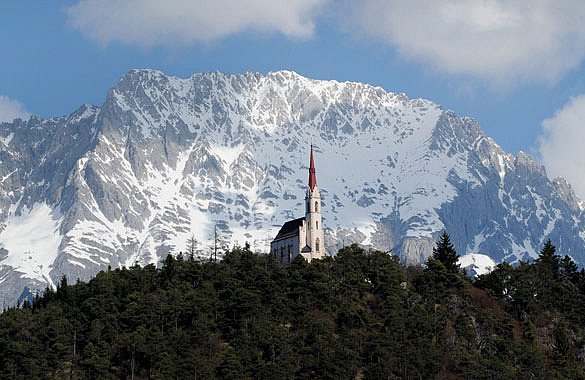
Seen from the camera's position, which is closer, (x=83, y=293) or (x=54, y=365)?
(x=54, y=365)

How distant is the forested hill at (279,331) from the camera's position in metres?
170

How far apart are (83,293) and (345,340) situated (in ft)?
144

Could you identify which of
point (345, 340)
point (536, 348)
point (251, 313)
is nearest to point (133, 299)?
point (251, 313)

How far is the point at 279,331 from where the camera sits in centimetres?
17575

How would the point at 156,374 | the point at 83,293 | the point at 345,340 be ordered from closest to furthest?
the point at 156,374
the point at 345,340
the point at 83,293

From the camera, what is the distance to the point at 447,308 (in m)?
193

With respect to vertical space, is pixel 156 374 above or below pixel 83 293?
below

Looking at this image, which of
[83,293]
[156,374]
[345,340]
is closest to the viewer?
[156,374]

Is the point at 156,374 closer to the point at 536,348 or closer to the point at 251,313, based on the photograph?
the point at 251,313

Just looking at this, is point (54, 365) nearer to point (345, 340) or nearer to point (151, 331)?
point (151, 331)

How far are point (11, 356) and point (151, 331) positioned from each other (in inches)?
811

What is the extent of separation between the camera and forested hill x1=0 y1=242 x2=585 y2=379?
556 ft

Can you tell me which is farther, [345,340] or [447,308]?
[447,308]

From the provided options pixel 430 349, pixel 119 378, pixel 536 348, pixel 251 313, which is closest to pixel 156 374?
pixel 119 378
